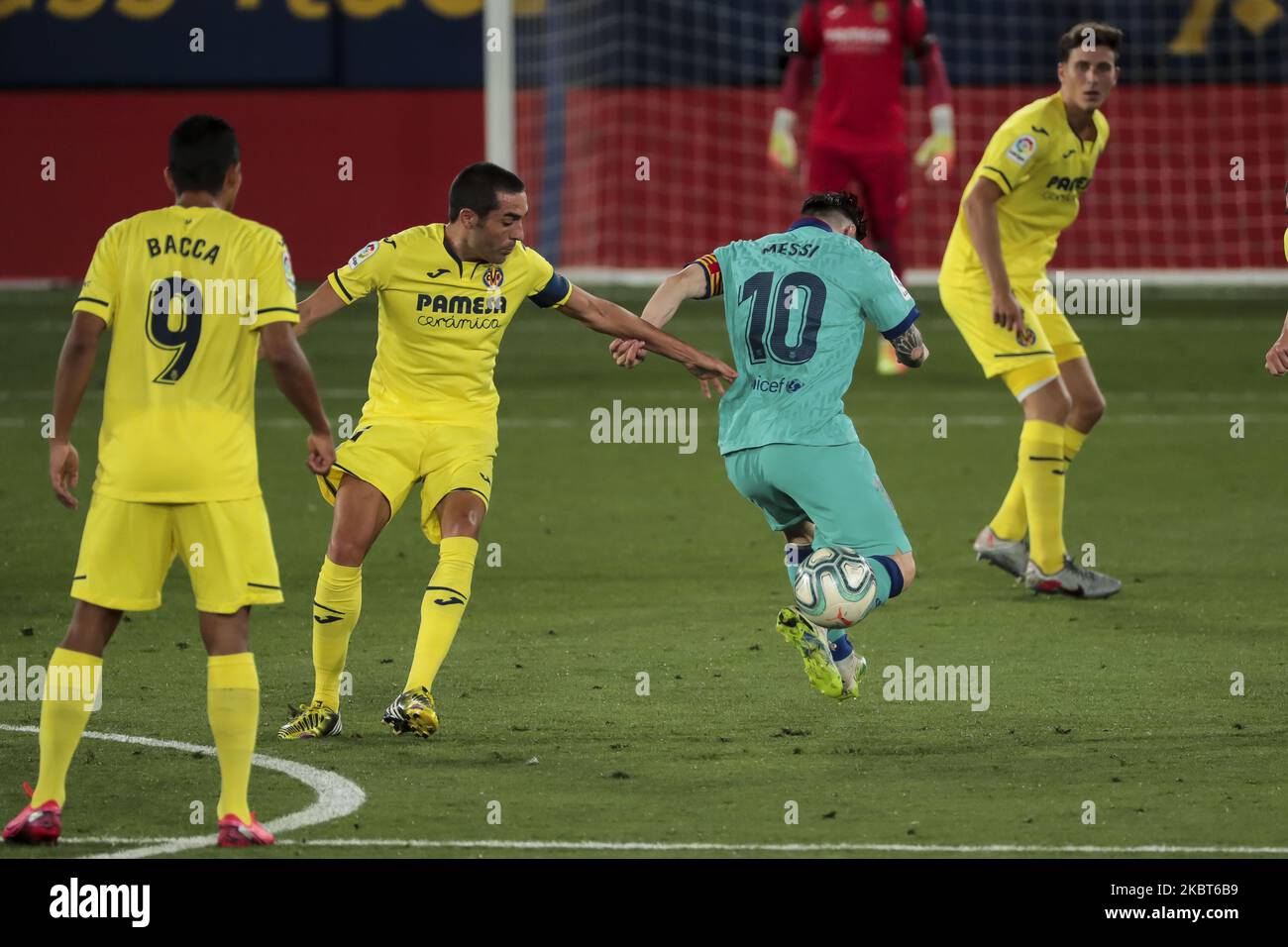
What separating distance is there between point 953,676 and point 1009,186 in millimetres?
2566

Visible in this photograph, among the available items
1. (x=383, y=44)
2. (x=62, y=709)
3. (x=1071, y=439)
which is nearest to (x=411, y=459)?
Result: (x=62, y=709)

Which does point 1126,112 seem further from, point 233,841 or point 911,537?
point 233,841

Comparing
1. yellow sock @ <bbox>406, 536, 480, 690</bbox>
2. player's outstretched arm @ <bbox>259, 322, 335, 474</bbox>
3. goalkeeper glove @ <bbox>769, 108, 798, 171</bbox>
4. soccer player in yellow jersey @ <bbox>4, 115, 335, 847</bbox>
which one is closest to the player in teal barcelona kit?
yellow sock @ <bbox>406, 536, 480, 690</bbox>

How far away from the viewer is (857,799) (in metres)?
6.16

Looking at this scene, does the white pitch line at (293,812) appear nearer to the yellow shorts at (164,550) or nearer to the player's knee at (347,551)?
the yellow shorts at (164,550)

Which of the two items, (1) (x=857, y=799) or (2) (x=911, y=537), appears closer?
(1) (x=857, y=799)

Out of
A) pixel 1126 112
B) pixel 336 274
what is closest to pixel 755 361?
pixel 336 274

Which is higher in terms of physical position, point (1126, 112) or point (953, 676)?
point (1126, 112)

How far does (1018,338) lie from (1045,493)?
2.17ft

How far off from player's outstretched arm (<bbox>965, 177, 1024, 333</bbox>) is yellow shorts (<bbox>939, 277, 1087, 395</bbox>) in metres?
0.14

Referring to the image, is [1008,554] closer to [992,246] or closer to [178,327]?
[992,246]

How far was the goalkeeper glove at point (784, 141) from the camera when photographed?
51.2 ft

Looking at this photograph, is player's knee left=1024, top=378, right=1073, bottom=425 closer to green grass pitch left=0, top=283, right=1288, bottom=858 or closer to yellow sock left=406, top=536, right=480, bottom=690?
green grass pitch left=0, top=283, right=1288, bottom=858

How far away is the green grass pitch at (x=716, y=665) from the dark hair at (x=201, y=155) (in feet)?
5.35
